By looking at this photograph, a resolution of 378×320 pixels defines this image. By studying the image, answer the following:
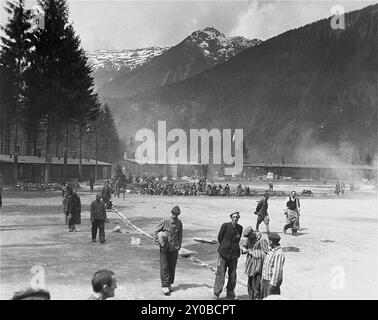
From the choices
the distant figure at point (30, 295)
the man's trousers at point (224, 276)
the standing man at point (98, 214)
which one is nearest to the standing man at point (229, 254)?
the man's trousers at point (224, 276)

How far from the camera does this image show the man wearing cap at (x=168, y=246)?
8.37 meters

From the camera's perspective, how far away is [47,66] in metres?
45.0

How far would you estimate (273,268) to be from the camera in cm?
697

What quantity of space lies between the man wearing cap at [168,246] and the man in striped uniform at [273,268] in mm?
2021

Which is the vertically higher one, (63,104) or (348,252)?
(63,104)

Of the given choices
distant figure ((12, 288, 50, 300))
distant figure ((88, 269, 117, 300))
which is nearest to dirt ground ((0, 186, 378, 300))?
distant figure ((88, 269, 117, 300))

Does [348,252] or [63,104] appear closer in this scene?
[348,252]

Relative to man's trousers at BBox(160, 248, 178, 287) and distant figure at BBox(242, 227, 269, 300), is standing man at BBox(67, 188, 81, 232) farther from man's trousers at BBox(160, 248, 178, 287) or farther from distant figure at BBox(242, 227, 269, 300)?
distant figure at BBox(242, 227, 269, 300)

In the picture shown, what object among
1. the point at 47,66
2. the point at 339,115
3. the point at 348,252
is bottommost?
the point at 348,252

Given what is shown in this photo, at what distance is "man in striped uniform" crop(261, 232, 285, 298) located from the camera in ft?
22.7

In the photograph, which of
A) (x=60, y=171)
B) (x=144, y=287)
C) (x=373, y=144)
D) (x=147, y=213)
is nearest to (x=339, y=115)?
(x=373, y=144)
